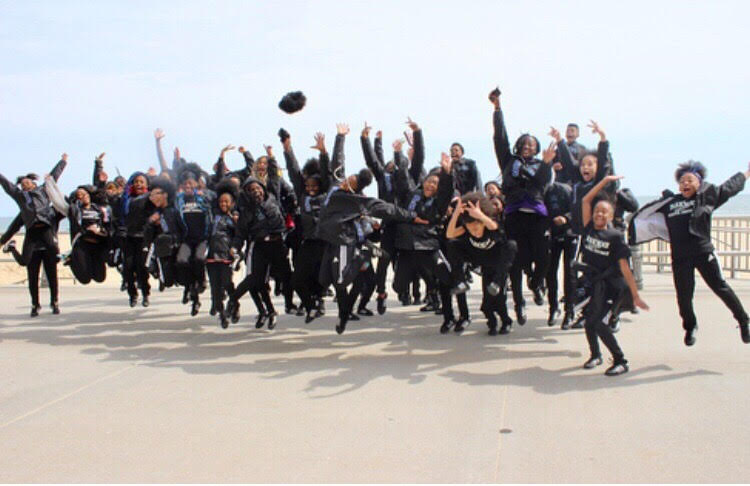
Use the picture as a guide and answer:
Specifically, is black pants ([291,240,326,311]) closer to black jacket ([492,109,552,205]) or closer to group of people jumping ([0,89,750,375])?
group of people jumping ([0,89,750,375])

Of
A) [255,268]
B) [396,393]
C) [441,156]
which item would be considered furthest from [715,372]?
[255,268]

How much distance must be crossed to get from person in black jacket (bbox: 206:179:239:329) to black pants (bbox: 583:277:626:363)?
3.83 metres

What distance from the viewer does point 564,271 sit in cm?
795

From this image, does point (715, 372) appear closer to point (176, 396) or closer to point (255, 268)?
point (176, 396)

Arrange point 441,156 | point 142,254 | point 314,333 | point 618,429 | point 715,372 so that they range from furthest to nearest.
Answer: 1. point 142,254
2. point 314,333
3. point 441,156
4. point 715,372
5. point 618,429

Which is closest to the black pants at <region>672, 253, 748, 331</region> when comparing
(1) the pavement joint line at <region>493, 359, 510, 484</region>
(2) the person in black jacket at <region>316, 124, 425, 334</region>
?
(1) the pavement joint line at <region>493, 359, 510, 484</region>

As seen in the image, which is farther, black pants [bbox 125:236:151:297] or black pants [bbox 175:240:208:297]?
black pants [bbox 125:236:151:297]

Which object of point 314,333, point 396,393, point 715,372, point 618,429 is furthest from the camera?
point 314,333

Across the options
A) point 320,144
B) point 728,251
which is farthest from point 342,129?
point 728,251

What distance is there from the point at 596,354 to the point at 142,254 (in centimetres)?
594

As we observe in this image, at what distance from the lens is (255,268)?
7973 millimetres

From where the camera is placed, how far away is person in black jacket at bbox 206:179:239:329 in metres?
7.98

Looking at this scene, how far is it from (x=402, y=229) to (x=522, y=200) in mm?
1231

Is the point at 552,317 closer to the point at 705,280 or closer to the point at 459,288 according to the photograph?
the point at 459,288
